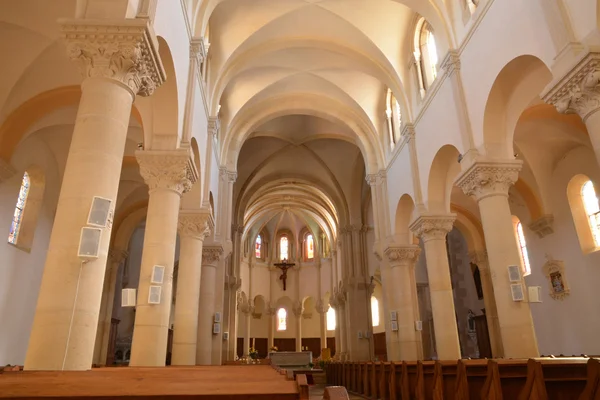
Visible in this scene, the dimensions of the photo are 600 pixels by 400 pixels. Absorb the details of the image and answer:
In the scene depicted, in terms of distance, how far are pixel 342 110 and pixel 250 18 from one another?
6441 mm

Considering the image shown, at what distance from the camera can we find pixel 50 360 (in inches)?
171

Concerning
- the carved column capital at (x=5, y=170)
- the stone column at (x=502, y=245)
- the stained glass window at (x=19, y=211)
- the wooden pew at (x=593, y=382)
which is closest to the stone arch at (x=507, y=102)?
the stone column at (x=502, y=245)

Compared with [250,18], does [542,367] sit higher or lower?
lower

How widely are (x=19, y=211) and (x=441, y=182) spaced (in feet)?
39.5

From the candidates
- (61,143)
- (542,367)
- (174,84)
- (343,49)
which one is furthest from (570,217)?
(61,143)

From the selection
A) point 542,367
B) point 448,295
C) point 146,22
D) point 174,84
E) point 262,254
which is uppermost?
point 262,254

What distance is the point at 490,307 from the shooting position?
1741cm

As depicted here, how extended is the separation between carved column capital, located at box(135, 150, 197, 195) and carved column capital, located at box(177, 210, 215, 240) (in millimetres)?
2704

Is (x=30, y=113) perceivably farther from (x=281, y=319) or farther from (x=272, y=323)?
(x=281, y=319)

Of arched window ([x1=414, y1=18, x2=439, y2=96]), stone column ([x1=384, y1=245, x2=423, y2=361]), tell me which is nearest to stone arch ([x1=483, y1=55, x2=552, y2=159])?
arched window ([x1=414, y1=18, x2=439, y2=96])

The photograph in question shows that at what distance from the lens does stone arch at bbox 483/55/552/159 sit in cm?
891

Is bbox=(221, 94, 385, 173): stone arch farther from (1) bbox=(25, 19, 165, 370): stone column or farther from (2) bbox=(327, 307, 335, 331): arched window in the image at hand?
(2) bbox=(327, 307, 335, 331): arched window

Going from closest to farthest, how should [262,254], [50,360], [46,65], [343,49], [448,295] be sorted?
1. [50,360]
2. [46,65]
3. [448,295]
4. [343,49]
5. [262,254]

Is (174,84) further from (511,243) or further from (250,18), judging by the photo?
(511,243)
